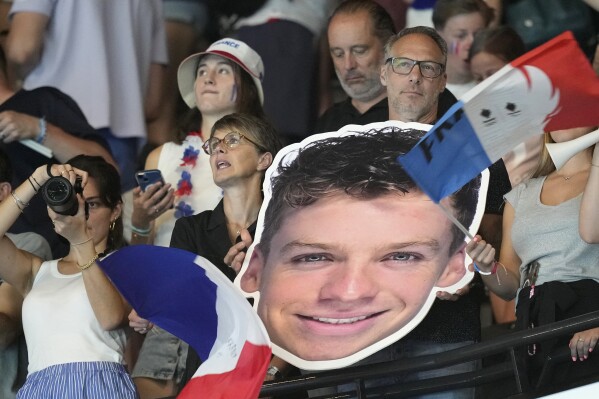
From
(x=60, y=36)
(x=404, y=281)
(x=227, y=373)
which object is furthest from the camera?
(x=60, y=36)

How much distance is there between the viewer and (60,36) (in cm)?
593

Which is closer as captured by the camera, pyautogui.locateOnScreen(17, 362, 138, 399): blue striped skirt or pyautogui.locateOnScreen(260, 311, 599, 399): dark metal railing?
pyautogui.locateOnScreen(260, 311, 599, 399): dark metal railing

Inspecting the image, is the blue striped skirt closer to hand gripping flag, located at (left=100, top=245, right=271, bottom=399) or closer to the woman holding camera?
the woman holding camera

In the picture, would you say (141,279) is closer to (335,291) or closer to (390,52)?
(335,291)

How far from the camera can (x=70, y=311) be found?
4.64m

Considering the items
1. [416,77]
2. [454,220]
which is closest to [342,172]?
[416,77]

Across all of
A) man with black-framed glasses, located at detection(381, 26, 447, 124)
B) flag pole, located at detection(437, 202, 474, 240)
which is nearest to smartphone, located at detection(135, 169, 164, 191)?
man with black-framed glasses, located at detection(381, 26, 447, 124)

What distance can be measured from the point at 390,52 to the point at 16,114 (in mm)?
1531

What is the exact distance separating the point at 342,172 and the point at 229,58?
103cm

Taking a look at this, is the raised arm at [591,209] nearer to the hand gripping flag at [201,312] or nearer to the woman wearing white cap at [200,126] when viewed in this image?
the hand gripping flag at [201,312]

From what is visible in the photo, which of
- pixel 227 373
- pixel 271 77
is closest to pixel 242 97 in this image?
pixel 271 77

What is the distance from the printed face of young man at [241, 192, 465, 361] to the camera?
4.42 metres

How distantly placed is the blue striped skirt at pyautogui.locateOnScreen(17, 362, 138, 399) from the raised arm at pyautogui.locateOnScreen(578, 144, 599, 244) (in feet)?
5.17

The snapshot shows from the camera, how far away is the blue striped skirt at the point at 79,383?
451cm
